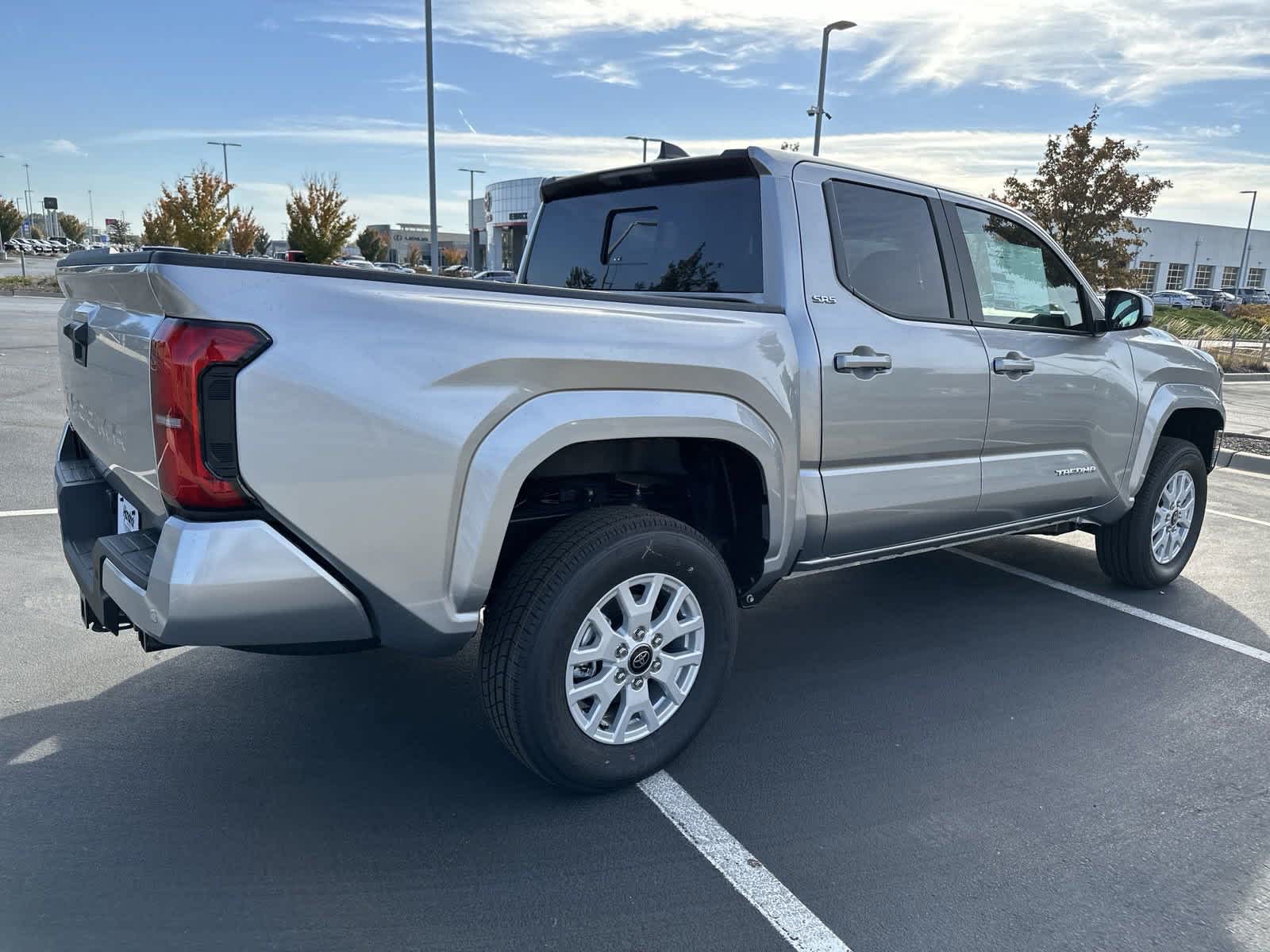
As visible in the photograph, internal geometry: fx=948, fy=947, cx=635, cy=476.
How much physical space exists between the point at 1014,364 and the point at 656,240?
1567 mm

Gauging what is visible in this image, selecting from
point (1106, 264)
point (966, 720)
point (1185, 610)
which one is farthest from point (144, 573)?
point (1106, 264)

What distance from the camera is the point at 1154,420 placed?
4785 millimetres

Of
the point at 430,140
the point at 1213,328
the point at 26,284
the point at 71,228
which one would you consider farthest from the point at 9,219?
the point at 1213,328

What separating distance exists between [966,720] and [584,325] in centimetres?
211

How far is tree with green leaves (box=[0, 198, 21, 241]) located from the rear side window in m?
86.7

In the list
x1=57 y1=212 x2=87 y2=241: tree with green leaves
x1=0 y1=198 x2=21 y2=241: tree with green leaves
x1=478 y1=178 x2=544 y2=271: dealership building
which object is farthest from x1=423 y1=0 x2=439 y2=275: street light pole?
x1=57 y1=212 x2=87 y2=241: tree with green leaves

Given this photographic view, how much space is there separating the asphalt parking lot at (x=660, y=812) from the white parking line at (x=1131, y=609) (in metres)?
0.03

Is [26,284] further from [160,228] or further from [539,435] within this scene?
[539,435]

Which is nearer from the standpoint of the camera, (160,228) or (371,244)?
(160,228)

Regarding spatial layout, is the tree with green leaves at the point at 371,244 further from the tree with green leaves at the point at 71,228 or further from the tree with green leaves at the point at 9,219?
the tree with green leaves at the point at 71,228

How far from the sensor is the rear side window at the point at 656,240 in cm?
341

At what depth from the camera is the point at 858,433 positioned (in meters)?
3.38

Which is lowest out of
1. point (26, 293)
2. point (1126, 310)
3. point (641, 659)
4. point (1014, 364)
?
point (26, 293)

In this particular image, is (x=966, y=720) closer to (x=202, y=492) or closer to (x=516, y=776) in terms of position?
(x=516, y=776)
